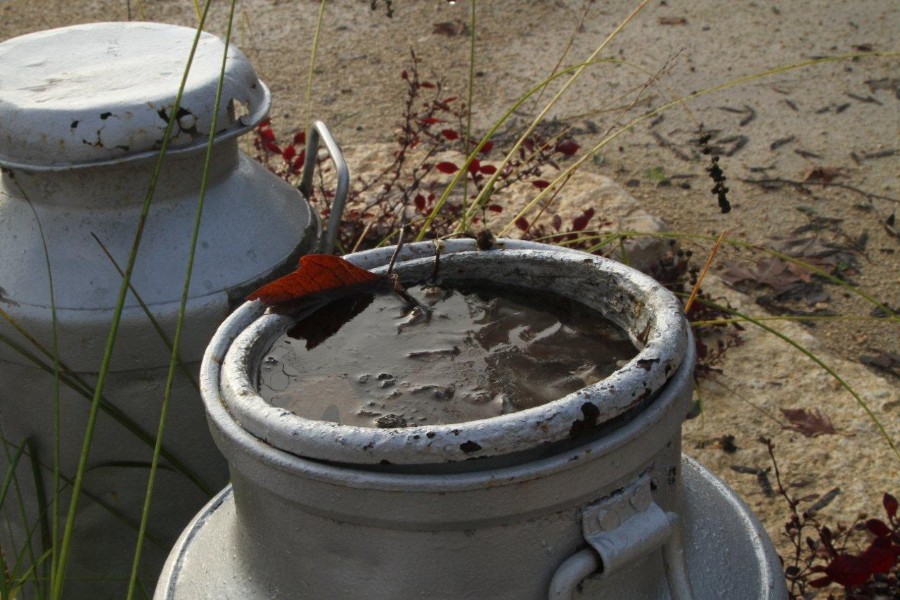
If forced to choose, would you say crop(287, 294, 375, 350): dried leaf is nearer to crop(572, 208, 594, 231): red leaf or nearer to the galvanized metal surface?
the galvanized metal surface

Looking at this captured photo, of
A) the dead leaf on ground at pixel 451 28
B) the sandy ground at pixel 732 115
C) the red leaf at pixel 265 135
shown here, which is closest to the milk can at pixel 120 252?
the sandy ground at pixel 732 115

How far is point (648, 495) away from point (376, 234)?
6.92ft

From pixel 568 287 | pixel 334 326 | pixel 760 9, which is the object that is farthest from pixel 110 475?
pixel 760 9

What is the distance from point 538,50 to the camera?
540 cm

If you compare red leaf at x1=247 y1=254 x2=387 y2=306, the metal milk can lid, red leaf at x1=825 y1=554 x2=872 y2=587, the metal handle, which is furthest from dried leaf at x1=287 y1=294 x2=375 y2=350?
red leaf at x1=825 y1=554 x2=872 y2=587

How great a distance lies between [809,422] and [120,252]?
1812 mm

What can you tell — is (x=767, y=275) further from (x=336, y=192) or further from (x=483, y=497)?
(x=483, y=497)

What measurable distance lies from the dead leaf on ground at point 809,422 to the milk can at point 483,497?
1.33 m

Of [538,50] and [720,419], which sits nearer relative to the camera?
[720,419]

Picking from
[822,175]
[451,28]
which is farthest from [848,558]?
[451,28]

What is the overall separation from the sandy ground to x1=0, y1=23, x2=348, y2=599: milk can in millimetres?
878

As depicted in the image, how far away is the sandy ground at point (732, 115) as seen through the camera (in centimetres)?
279

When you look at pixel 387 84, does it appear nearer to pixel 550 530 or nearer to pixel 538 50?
pixel 538 50

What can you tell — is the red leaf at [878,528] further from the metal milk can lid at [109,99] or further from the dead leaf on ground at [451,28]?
the dead leaf on ground at [451,28]
